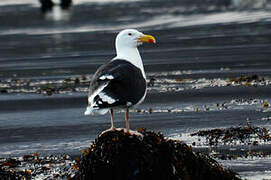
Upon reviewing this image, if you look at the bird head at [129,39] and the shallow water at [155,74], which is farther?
the shallow water at [155,74]

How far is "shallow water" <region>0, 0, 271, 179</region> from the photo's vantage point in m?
12.7

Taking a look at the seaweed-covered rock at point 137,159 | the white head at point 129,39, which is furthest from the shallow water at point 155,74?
the white head at point 129,39

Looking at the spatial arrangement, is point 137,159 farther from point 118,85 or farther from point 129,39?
point 129,39

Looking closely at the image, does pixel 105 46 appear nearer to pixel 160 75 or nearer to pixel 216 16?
pixel 160 75

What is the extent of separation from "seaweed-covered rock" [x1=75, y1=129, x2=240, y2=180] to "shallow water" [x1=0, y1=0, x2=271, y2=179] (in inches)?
53.8

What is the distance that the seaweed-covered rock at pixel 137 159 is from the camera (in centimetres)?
801

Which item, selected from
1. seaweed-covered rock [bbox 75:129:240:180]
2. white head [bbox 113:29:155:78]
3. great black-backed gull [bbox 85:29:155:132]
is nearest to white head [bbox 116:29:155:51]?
white head [bbox 113:29:155:78]

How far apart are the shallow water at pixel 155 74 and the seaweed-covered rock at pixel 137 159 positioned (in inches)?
53.8

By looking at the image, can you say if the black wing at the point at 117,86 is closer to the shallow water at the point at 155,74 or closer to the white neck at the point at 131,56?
the white neck at the point at 131,56

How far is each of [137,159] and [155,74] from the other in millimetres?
11380

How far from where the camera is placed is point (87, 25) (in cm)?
4022

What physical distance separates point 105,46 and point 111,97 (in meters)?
20.1

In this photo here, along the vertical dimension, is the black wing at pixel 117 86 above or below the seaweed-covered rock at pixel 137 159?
above

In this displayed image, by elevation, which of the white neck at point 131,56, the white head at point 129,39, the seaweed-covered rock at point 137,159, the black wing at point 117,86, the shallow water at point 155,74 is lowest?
the shallow water at point 155,74
